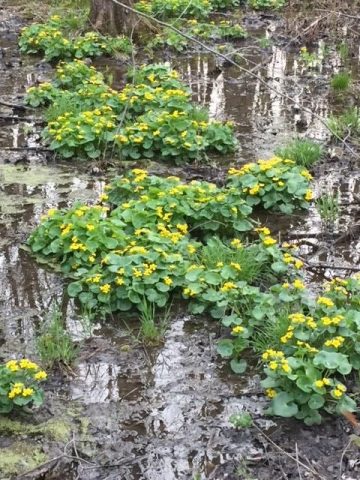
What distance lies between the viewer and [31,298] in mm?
5164

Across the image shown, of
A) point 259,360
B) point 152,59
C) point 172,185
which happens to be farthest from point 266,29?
point 259,360

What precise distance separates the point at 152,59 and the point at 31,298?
7.22 metres

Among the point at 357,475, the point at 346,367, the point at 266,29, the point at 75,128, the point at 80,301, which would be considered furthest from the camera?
the point at 266,29

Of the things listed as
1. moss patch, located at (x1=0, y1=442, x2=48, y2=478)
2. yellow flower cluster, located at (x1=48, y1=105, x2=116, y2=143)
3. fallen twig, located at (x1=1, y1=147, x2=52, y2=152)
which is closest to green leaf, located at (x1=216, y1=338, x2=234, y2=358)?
moss patch, located at (x1=0, y1=442, x2=48, y2=478)

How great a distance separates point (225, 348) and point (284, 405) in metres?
0.65

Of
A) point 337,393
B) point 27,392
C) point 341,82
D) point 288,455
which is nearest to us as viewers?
point 288,455

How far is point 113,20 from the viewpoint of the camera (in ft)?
39.9

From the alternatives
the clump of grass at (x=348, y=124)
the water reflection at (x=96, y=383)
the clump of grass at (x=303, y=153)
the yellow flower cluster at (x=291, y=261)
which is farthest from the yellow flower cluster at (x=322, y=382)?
the clump of grass at (x=348, y=124)

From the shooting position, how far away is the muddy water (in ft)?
12.2

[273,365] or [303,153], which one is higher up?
[303,153]

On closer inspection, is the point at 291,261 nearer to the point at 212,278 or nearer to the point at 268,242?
the point at 268,242

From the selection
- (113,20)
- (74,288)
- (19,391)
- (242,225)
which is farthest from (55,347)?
(113,20)

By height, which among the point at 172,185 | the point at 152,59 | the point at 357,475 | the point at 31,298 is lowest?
the point at 357,475

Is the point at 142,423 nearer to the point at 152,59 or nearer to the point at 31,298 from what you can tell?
the point at 31,298
